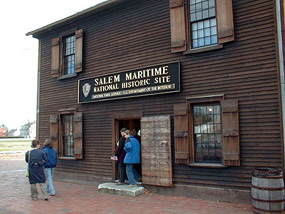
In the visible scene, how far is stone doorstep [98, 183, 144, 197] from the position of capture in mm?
8859

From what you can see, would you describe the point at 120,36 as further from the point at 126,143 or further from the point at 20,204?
the point at 20,204

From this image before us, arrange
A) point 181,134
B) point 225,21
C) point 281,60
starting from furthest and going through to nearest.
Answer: point 181,134, point 225,21, point 281,60

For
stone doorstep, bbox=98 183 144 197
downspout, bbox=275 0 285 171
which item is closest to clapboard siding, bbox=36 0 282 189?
downspout, bbox=275 0 285 171

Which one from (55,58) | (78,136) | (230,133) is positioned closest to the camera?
(230,133)

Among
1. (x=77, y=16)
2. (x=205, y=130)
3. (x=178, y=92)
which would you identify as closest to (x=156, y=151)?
(x=205, y=130)

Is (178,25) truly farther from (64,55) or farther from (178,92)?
(64,55)

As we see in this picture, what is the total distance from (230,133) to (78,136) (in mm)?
6167

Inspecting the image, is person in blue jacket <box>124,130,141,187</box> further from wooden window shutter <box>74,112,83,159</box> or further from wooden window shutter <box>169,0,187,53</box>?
wooden window shutter <box>169,0,187,53</box>

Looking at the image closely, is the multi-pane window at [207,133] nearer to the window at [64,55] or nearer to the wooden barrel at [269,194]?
the wooden barrel at [269,194]

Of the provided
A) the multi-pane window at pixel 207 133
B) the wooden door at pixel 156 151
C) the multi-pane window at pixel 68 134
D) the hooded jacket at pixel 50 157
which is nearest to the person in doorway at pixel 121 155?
the wooden door at pixel 156 151

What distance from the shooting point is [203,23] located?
8.92 m

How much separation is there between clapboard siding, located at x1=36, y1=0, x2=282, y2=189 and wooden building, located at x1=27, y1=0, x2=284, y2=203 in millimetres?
27

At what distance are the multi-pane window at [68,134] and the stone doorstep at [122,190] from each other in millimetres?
3307

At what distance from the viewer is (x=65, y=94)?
12.5m
